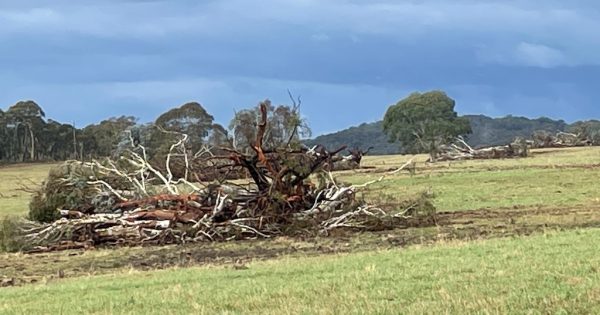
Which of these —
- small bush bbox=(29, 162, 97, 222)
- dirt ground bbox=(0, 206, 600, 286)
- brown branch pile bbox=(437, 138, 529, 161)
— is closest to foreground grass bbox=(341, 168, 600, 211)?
dirt ground bbox=(0, 206, 600, 286)

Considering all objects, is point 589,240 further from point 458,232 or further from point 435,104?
point 435,104

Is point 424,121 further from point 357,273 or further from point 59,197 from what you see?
point 357,273

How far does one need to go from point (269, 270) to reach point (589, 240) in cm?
548

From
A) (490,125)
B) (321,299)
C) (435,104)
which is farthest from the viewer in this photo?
(490,125)

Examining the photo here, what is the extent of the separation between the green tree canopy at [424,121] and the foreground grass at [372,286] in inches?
2646

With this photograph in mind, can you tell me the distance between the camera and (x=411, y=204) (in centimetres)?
2347

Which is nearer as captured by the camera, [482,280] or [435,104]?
[482,280]

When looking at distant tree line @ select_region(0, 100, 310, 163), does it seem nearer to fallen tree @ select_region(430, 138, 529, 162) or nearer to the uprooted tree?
fallen tree @ select_region(430, 138, 529, 162)

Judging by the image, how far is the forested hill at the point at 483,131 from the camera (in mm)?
151962

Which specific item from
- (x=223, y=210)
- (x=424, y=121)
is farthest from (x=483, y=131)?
(x=223, y=210)

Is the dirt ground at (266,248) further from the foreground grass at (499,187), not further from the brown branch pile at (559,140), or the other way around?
the brown branch pile at (559,140)

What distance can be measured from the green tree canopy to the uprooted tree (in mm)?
57142

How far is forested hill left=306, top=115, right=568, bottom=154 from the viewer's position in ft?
499

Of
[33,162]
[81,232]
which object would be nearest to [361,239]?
[81,232]
